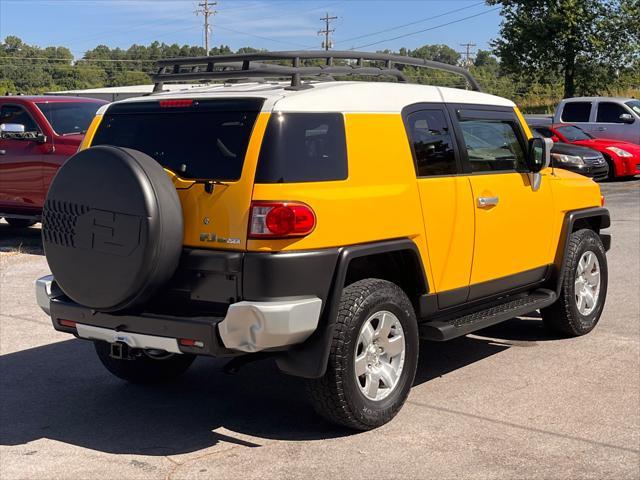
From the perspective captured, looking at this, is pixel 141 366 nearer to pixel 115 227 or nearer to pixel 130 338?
pixel 130 338

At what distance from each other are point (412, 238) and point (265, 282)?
45.7 inches

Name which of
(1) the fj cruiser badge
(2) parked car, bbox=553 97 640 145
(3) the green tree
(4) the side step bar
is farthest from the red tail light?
(3) the green tree

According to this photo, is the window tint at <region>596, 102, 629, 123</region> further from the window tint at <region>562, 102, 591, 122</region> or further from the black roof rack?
the black roof rack

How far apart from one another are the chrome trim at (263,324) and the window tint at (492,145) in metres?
1.99

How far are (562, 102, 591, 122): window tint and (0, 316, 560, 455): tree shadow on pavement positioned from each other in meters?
17.6

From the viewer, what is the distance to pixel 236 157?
469cm

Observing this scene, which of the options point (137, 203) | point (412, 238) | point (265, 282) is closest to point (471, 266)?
point (412, 238)

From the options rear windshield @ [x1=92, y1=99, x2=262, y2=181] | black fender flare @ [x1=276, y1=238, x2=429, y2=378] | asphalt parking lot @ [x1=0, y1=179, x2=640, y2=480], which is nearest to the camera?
asphalt parking lot @ [x1=0, y1=179, x2=640, y2=480]

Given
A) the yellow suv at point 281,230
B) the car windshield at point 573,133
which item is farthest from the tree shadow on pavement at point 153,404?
the car windshield at point 573,133

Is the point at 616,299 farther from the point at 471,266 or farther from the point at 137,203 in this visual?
the point at 137,203

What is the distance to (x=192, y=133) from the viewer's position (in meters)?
4.95

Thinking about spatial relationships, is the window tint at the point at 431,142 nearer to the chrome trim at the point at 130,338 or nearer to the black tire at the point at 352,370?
the black tire at the point at 352,370

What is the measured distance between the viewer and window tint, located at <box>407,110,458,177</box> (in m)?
5.44

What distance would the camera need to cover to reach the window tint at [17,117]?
473 inches
